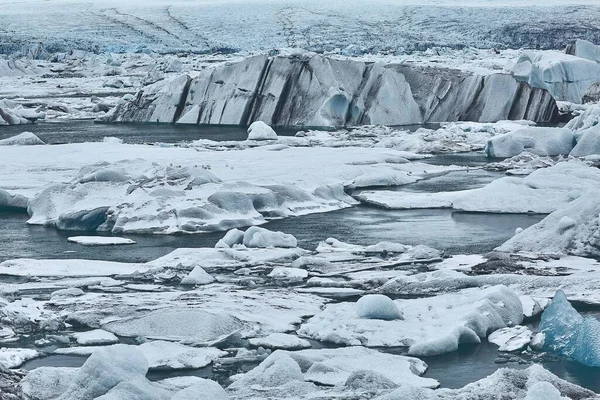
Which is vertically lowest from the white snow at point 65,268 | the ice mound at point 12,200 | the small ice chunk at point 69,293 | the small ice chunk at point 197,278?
the ice mound at point 12,200

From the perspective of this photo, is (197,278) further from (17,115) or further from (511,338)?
(17,115)

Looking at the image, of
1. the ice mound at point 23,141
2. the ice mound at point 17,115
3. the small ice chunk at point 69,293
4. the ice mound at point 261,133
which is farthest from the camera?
the ice mound at point 17,115

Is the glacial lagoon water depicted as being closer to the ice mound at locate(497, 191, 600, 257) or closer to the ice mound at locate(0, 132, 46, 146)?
the ice mound at locate(497, 191, 600, 257)

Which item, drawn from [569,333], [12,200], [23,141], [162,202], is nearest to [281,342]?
[569,333]

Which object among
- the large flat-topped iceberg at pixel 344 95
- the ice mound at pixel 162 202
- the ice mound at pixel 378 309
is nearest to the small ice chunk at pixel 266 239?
the ice mound at pixel 162 202

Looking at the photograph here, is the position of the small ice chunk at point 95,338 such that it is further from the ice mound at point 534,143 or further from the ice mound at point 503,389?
the ice mound at point 534,143

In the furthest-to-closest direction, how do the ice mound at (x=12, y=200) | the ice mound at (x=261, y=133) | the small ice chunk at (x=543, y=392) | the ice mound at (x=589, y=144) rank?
the ice mound at (x=261, y=133), the ice mound at (x=589, y=144), the ice mound at (x=12, y=200), the small ice chunk at (x=543, y=392)
